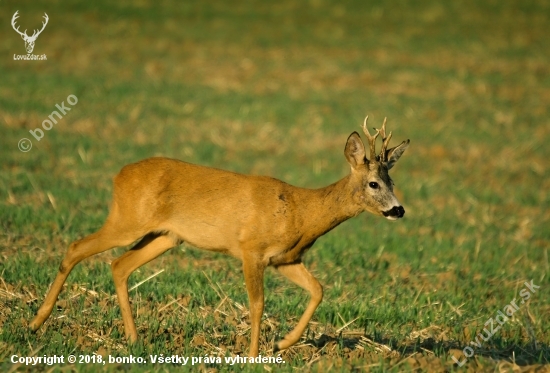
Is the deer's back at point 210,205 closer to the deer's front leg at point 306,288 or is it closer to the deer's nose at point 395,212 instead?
the deer's front leg at point 306,288

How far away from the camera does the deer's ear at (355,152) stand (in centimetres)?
839

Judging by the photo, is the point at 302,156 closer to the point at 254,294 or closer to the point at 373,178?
the point at 373,178

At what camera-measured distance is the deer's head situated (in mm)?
8125

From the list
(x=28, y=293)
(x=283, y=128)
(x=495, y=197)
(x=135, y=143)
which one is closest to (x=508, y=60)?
(x=283, y=128)

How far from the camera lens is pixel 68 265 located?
8266mm

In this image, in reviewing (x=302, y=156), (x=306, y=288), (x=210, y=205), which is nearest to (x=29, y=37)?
(x=302, y=156)

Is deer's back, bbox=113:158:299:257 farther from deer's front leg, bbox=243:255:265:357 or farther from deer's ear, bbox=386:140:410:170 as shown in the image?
deer's ear, bbox=386:140:410:170

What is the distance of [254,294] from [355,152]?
1692mm

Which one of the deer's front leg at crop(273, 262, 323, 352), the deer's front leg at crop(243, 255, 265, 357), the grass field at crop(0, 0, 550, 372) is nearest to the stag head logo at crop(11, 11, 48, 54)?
the grass field at crop(0, 0, 550, 372)

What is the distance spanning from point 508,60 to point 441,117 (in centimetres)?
717

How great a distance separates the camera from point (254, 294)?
25.9 ft

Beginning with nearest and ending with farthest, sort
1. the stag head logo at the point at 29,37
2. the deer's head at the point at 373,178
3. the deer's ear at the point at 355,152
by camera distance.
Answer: the deer's head at the point at 373,178 → the deer's ear at the point at 355,152 → the stag head logo at the point at 29,37

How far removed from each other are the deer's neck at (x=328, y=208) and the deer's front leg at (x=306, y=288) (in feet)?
1.26

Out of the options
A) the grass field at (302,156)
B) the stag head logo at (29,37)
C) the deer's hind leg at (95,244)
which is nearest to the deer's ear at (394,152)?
the grass field at (302,156)
